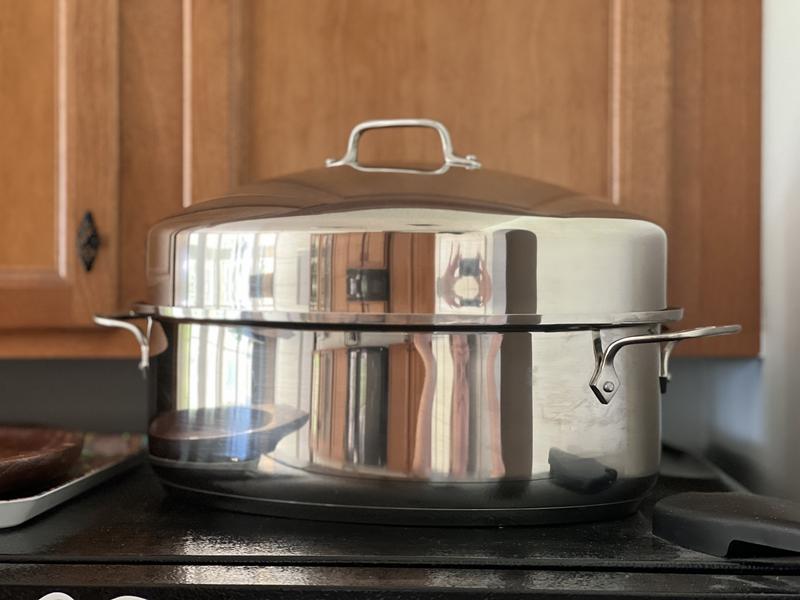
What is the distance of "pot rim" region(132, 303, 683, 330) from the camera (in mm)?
628

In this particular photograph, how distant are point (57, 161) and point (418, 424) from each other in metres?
0.56

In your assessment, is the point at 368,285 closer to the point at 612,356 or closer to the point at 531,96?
the point at 612,356

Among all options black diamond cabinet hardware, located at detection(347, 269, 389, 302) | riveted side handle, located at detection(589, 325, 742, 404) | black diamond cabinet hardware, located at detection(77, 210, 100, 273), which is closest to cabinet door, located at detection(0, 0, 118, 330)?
black diamond cabinet hardware, located at detection(77, 210, 100, 273)

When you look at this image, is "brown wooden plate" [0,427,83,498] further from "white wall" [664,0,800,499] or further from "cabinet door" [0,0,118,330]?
"white wall" [664,0,800,499]

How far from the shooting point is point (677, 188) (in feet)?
3.16

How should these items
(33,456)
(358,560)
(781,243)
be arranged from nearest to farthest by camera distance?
(358,560) → (33,456) → (781,243)

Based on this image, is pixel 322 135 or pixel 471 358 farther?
pixel 322 135

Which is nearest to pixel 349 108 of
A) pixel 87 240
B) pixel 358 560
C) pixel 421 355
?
pixel 87 240

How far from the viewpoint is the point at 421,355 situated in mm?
632

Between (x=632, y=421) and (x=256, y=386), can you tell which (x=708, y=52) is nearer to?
(x=632, y=421)

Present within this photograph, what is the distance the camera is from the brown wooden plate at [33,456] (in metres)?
0.69

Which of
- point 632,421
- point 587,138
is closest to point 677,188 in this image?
point 587,138

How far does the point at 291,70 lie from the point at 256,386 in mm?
441

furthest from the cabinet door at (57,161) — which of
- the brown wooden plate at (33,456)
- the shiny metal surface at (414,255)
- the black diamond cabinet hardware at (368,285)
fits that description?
the black diamond cabinet hardware at (368,285)
